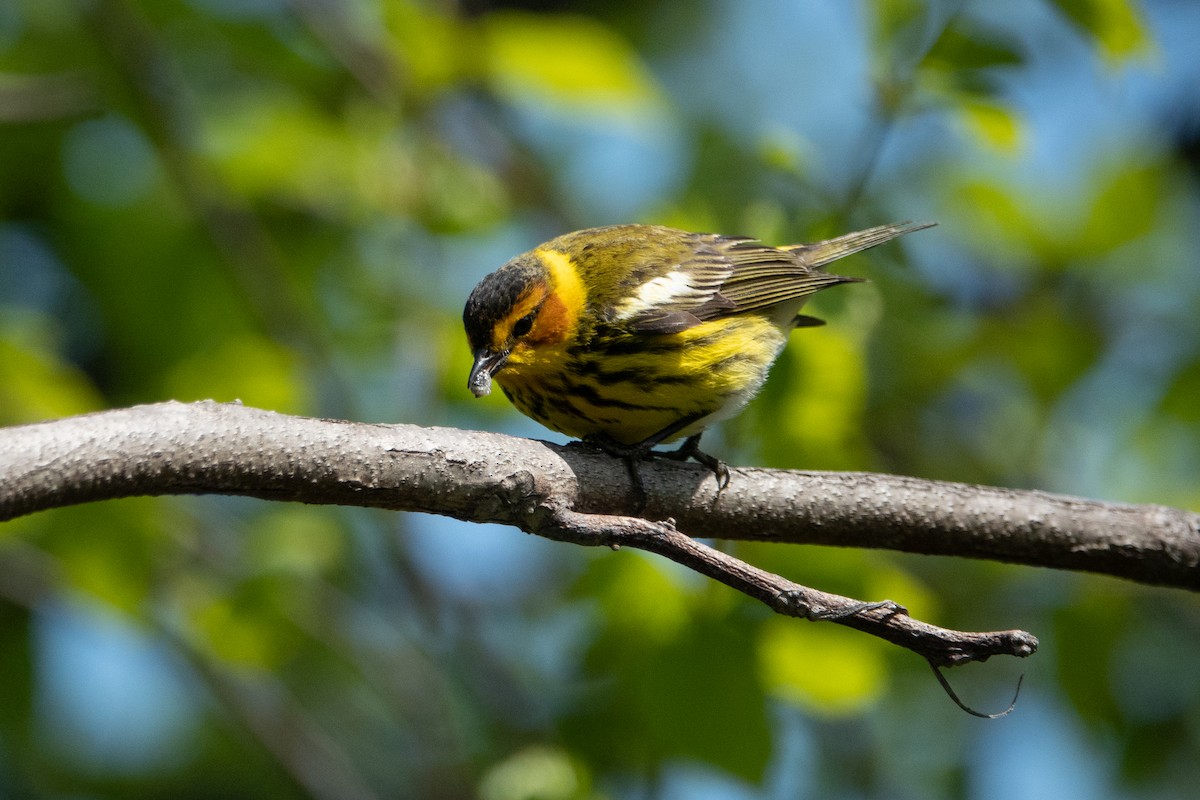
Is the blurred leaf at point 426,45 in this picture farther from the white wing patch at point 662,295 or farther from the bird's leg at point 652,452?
the bird's leg at point 652,452

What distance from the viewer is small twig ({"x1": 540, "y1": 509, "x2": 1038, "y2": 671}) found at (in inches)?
87.8


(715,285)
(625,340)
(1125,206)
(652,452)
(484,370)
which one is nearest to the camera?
(652,452)

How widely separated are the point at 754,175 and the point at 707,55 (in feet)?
15.5

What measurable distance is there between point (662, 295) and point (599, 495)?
1.44 m

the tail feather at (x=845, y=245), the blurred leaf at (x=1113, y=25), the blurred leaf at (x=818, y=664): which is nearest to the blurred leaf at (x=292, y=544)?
the blurred leaf at (x=818, y=664)

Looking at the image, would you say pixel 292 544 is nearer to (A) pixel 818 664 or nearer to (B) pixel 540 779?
(B) pixel 540 779

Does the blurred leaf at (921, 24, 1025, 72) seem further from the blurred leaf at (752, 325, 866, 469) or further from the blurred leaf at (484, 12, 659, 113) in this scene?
the blurred leaf at (484, 12, 659, 113)

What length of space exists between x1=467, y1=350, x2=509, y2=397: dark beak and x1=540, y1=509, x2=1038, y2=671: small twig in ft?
4.48

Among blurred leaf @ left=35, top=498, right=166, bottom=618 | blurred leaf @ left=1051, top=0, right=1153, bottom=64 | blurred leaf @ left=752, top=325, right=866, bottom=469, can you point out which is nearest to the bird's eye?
blurred leaf @ left=752, top=325, right=866, bottom=469

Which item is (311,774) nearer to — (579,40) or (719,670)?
(719,670)

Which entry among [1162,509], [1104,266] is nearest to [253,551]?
[1162,509]

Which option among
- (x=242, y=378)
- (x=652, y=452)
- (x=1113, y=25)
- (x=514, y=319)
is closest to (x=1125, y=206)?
(x=1113, y=25)

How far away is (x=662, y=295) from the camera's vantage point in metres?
4.11

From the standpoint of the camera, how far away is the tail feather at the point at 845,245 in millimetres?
4391
